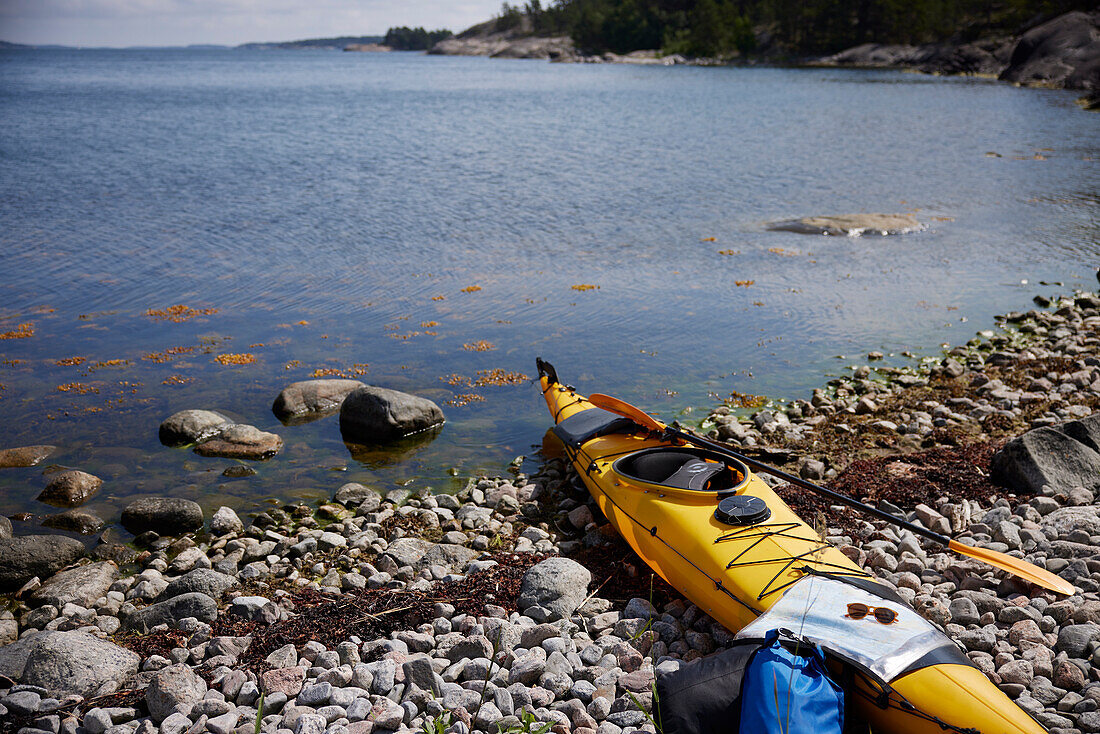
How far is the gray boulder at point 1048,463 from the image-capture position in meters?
6.44

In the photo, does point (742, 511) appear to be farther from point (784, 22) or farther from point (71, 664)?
point (784, 22)

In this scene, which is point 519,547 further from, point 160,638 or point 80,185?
point 80,185

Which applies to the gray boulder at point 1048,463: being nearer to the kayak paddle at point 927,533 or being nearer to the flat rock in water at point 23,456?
the kayak paddle at point 927,533

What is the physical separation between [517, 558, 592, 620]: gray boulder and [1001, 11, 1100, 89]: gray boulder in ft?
194

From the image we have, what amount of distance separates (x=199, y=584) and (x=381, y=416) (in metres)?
3.06

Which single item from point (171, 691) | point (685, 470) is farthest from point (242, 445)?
point (685, 470)

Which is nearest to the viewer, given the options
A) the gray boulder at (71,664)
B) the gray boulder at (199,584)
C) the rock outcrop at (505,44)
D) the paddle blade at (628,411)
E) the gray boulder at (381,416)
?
the gray boulder at (71,664)

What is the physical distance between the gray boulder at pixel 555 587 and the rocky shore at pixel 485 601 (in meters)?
0.02

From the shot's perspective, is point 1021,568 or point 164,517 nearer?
point 1021,568

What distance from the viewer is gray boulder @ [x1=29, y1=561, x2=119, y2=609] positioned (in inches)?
226

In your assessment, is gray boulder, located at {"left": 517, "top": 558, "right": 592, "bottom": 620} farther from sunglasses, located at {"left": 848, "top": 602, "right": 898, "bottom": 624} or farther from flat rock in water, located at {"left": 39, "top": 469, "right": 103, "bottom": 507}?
flat rock in water, located at {"left": 39, "top": 469, "right": 103, "bottom": 507}

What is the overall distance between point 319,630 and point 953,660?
12.5ft

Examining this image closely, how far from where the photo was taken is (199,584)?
18.6ft

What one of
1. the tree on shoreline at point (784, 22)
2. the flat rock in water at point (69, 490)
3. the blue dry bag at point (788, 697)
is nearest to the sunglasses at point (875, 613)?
the blue dry bag at point (788, 697)
